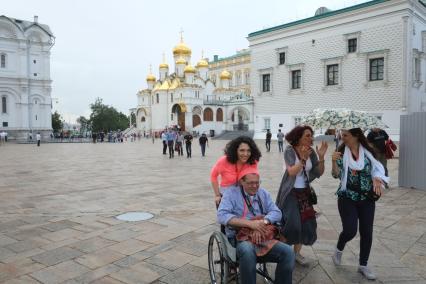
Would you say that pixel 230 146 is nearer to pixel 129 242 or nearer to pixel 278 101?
pixel 129 242

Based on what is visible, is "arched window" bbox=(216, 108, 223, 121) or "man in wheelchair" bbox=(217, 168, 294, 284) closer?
"man in wheelchair" bbox=(217, 168, 294, 284)

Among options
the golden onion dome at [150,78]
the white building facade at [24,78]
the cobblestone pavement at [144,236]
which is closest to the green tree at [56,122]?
the golden onion dome at [150,78]

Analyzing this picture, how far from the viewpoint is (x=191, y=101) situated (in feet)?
200

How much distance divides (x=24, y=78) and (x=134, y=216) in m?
49.3

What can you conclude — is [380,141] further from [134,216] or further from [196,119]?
[196,119]

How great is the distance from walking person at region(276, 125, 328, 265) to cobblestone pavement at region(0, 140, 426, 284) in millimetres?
530

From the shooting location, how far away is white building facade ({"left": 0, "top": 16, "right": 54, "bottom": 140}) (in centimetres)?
4862

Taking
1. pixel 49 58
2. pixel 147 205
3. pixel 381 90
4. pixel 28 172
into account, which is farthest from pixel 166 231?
pixel 49 58

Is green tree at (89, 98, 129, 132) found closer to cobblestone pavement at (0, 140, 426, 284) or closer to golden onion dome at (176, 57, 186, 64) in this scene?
golden onion dome at (176, 57, 186, 64)

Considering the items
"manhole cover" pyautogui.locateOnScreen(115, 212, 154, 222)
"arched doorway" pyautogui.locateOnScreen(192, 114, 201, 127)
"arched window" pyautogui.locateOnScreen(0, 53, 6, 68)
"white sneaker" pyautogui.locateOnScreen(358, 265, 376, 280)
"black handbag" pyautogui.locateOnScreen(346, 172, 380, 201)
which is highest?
"arched window" pyautogui.locateOnScreen(0, 53, 6, 68)

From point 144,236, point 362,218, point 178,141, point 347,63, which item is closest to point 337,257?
point 362,218

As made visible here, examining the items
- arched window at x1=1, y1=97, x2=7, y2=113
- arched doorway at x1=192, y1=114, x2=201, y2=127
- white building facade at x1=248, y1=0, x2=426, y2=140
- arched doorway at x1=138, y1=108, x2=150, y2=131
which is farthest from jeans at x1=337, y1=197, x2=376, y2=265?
arched doorway at x1=138, y1=108, x2=150, y2=131

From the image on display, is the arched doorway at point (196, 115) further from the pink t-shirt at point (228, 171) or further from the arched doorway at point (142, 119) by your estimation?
the pink t-shirt at point (228, 171)

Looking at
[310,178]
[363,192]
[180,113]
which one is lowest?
[363,192]
